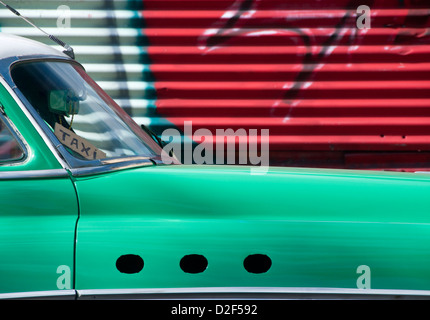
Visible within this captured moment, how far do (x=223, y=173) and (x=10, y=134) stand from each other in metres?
0.62

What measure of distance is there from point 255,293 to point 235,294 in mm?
51

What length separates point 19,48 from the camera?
6.24 ft

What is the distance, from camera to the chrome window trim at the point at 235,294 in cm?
153

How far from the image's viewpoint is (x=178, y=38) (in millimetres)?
5523

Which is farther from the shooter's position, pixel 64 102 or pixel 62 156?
pixel 64 102

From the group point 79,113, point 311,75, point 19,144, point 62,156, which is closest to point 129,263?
point 62,156

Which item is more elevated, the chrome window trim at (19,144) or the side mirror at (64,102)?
the side mirror at (64,102)

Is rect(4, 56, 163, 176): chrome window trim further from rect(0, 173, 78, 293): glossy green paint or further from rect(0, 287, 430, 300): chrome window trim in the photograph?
rect(0, 287, 430, 300): chrome window trim

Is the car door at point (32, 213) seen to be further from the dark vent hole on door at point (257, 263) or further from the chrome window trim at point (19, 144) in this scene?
the dark vent hole on door at point (257, 263)

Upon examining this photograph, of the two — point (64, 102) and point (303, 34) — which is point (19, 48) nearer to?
point (64, 102)

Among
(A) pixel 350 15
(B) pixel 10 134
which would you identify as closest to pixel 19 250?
(B) pixel 10 134

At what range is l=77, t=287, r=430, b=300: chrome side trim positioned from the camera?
5.01 feet

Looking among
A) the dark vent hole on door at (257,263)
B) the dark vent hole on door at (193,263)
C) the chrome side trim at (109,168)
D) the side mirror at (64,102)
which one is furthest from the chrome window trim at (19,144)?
the dark vent hole on door at (257,263)
